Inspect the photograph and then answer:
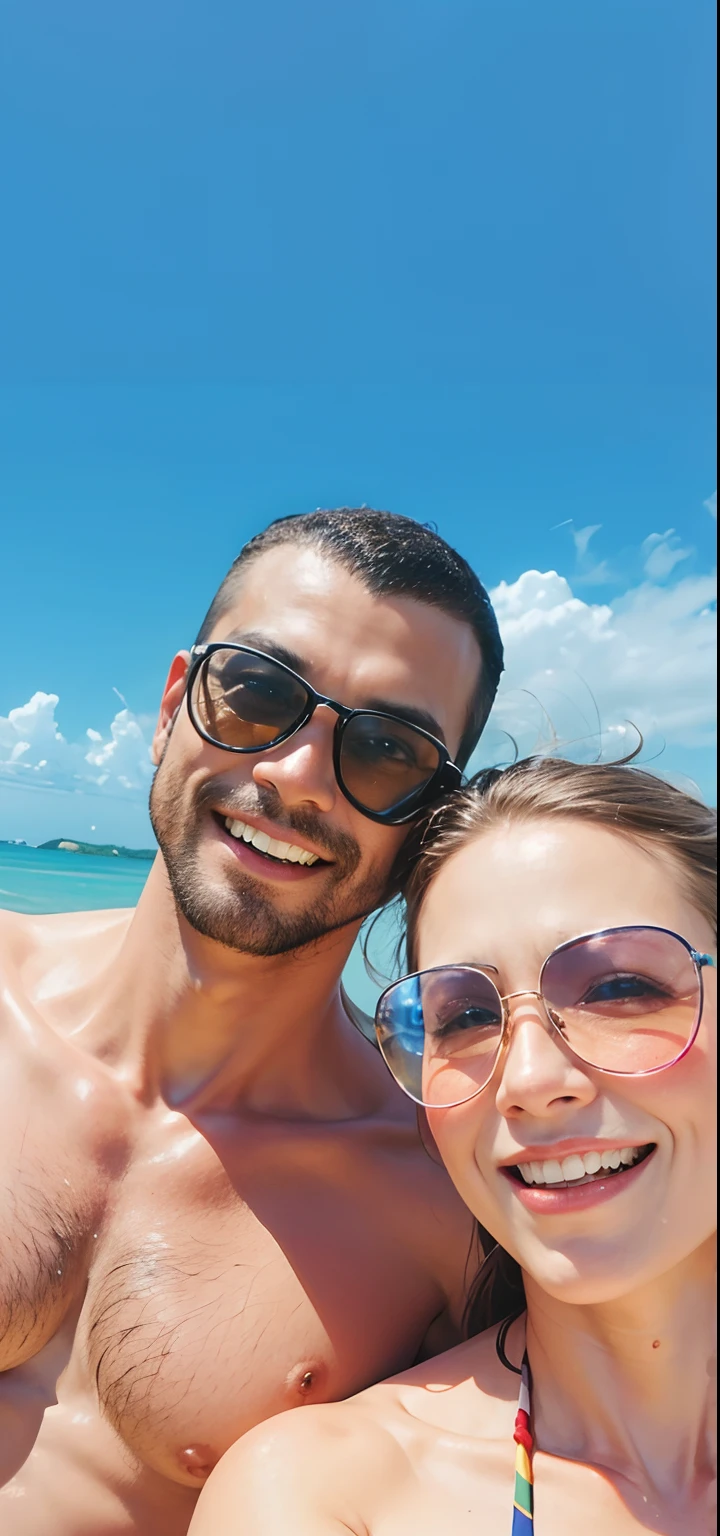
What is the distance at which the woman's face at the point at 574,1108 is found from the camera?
1306 millimetres

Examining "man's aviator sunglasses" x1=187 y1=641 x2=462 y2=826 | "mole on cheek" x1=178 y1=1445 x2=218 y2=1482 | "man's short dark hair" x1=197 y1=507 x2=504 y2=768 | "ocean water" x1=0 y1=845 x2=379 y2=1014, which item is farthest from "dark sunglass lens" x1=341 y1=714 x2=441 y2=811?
"ocean water" x1=0 y1=845 x2=379 y2=1014

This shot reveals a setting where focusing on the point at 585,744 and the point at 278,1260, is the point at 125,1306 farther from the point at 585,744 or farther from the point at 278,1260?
the point at 585,744

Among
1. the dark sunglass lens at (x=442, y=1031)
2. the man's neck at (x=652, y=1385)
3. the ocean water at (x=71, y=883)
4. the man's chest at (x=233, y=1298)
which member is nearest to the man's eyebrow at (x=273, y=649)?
the dark sunglass lens at (x=442, y=1031)

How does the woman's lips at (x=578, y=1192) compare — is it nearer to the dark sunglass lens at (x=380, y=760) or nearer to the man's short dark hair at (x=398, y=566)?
the dark sunglass lens at (x=380, y=760)

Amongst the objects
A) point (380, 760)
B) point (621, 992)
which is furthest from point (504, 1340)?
point (380, 760)

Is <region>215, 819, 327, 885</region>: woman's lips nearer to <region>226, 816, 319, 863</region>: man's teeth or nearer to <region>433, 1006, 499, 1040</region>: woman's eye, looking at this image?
<region>226, 816, 319, 863</region>: man's teeth

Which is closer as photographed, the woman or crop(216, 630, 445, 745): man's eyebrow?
the woman

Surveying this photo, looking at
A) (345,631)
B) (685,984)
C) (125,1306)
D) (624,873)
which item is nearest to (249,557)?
(345,631)

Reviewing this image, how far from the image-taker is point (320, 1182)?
→ 2.32 metres

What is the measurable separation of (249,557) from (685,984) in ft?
6.09

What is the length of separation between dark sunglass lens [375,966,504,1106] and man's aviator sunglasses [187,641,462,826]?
0.66 meters

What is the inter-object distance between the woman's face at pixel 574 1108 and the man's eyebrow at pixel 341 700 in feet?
2.39

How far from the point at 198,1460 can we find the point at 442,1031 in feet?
3.84

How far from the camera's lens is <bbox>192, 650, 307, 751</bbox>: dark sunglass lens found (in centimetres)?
222
